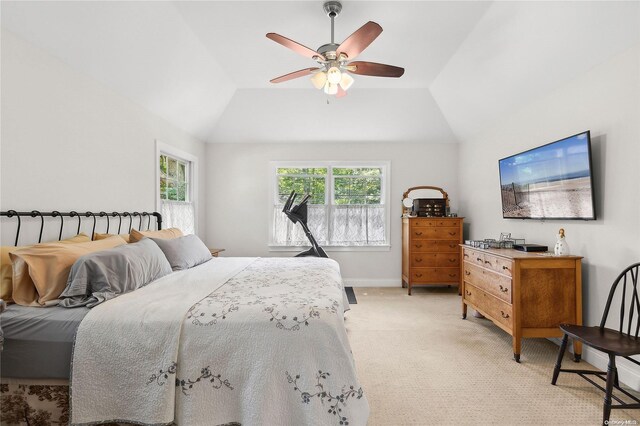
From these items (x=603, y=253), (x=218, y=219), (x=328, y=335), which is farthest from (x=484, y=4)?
(x=218, y=219)

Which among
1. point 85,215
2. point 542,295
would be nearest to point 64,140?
point 85,215

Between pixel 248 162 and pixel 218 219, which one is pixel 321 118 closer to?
pixel 248 162

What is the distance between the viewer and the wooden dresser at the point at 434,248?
4.91 m

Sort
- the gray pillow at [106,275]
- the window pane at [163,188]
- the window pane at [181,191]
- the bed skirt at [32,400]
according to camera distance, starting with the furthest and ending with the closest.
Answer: the window pane at [181,191] → the window pane at [163,188] → the gray pillow at [106,275] → the bed skirt at [32,400]

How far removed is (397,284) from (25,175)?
4.85 m

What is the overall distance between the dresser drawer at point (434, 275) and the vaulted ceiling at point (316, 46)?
208cm

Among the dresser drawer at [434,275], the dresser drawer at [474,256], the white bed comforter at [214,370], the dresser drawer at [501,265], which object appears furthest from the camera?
the dresser drawer at [434,275]

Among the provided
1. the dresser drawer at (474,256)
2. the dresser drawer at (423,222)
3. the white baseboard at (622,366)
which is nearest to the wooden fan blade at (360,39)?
the dresser drawer at (474,256)

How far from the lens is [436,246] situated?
492 cm

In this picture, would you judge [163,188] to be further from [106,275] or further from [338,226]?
[338,226]

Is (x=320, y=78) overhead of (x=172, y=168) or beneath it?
overhead

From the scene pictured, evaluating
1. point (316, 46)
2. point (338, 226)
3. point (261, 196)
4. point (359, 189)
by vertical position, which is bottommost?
point (338, 226)

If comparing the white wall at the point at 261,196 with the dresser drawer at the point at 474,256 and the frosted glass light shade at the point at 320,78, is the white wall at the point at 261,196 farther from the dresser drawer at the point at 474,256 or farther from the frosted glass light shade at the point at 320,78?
the frosted glass light shade at the point at 320,78

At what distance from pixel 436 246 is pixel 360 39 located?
11.5 ft
